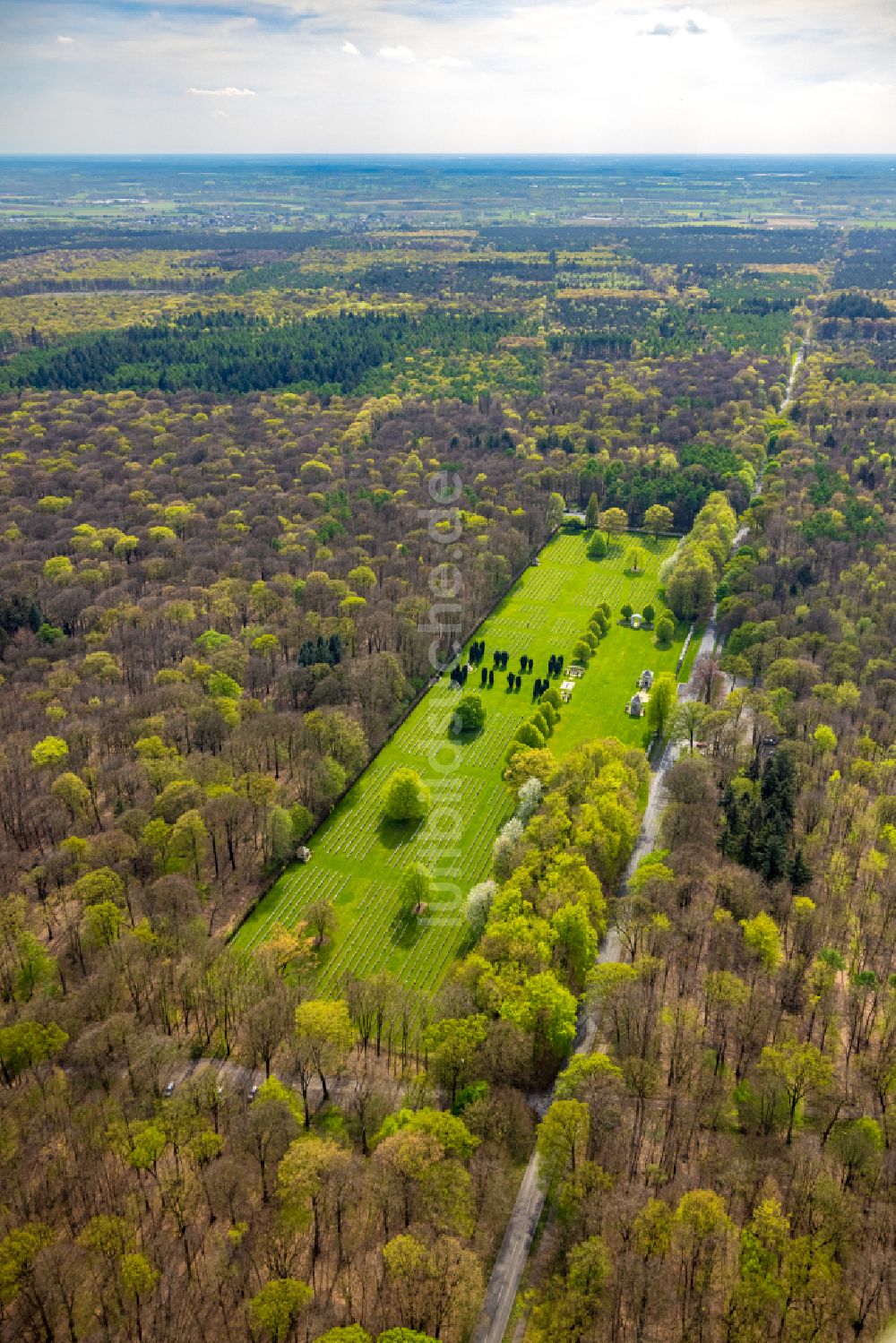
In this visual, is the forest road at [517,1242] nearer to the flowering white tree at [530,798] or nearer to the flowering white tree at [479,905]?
the flowering white tree at [479,905]

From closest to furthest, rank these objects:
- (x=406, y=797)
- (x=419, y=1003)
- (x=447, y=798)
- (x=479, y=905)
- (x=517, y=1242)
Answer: (x=517, y=1242)
(x=419, y=1003)
(x=479, y=905)
(x=406, y=797)
(x=447, y=798)

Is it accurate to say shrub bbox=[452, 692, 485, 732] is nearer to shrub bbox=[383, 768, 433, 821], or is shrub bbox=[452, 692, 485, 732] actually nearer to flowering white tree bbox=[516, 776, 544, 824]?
shrub bbox=[383, 768, 433, 821]

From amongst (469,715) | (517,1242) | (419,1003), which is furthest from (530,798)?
(517,1242)

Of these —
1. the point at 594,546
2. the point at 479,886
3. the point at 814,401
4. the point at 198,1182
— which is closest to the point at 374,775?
the point at 479,886

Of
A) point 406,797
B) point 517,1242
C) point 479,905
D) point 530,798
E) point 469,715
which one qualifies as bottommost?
point 517,1242

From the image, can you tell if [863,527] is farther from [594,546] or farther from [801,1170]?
[801,1170]

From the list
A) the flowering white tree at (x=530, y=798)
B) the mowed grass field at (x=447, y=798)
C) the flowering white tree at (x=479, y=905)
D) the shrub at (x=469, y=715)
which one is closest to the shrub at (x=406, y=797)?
the mowed grass field at (x=447, y=798)

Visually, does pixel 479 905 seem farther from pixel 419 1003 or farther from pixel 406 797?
pixel 406 797

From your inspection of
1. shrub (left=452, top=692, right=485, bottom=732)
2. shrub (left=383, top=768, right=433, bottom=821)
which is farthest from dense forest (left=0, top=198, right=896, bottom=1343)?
shrub (left=452, top=692, right=485, bottom=732)
